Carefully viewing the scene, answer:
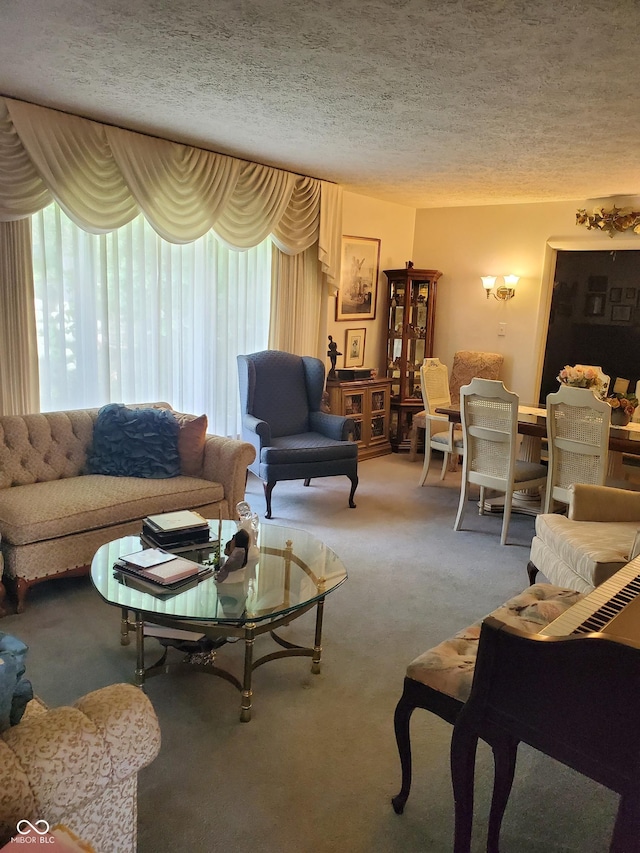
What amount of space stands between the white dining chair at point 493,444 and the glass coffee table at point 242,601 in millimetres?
1782

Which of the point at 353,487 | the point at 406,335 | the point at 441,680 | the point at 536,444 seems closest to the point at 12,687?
the point at 441,680

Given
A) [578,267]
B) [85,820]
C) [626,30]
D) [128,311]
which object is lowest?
[85,820]

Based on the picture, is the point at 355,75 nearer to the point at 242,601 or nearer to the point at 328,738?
the point at 242,601

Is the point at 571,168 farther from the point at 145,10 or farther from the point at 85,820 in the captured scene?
the point at 85,820

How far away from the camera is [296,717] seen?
2359mm

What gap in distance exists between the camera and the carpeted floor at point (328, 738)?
1.86 m

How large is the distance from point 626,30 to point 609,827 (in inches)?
102

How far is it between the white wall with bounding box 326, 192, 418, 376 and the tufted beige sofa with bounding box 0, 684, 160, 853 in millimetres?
5035

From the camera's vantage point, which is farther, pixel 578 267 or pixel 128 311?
pixel 578 267

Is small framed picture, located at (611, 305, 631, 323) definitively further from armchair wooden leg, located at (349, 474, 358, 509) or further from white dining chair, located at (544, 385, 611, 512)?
armchair wooden leg, located at (349, 474, 358, 509)

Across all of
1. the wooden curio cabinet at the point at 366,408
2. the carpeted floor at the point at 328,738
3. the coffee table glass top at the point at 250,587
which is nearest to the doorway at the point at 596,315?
the wooden curio cabinet at the point at 366,408

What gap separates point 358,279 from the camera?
641cm

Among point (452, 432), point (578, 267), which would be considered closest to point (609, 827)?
point (452, 432)

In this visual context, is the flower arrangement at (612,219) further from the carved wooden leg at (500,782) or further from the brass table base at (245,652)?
the carved wooden leg at (500,782)
